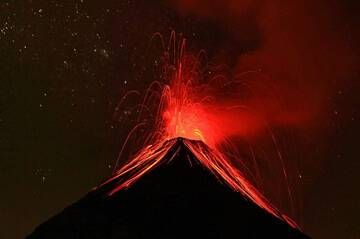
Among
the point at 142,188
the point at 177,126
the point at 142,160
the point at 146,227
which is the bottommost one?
the point at 146,227

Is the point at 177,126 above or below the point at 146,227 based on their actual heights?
above

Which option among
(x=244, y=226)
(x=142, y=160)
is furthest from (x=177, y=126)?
(x=244, y=226)

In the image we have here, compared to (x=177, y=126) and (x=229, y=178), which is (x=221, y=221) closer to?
(x=229, y=178)

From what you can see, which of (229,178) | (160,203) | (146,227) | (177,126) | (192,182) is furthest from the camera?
(177,126)

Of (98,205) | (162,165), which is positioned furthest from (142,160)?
(98,205)

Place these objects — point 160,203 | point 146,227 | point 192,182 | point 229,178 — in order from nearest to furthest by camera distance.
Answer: point 146,227, point 160,203, point 192,182, point 229,178

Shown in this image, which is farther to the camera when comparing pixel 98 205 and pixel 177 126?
pixel 177 126
